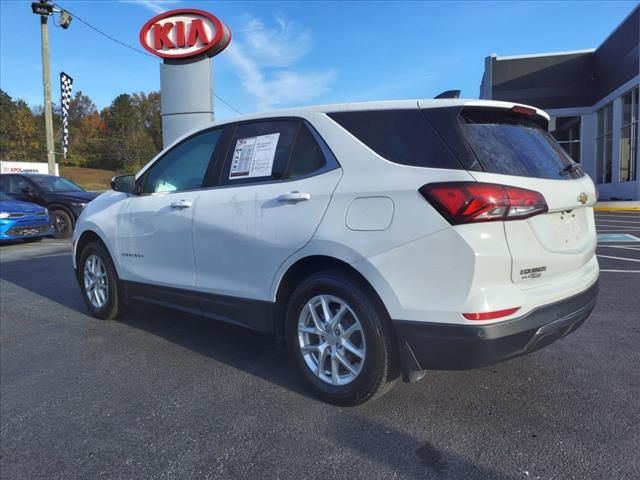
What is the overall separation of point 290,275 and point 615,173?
2415 cm

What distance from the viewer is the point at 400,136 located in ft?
9.27

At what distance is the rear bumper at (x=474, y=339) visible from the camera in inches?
97.4

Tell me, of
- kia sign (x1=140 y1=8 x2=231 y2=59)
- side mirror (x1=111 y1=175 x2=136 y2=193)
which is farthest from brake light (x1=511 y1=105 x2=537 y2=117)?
kia sign (x1=140 y1=8 x2=231 y2=59)

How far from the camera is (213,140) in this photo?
3.87m

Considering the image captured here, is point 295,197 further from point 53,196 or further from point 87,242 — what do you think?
point 53,196

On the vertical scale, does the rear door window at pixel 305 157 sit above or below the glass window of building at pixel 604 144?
below

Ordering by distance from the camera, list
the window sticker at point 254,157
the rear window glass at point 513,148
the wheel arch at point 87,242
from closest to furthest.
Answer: the rear window glass at point 513,148, the window sticker at point 254,157, the wheel arch at point 87,242

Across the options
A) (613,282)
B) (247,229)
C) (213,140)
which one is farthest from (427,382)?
(613,282)

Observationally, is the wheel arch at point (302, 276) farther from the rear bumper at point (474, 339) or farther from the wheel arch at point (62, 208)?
the wheel arch at point (62, 208)

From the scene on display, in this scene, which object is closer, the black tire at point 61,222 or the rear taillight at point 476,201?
the rear taillight at point 476,201

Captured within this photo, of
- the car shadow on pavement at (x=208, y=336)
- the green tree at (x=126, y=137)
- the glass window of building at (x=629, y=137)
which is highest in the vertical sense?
the green tree at (x=126, y=137)

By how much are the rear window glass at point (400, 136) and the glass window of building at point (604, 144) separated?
82.0 feet

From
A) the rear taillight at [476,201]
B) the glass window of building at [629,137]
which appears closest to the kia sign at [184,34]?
→ the rear taillight at [476,201]

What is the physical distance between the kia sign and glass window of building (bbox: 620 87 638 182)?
18332 mm
